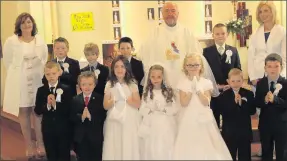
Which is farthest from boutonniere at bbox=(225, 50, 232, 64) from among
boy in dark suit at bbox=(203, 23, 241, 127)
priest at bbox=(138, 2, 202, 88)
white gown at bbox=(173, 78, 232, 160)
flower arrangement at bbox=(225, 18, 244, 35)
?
flower arrangement at bbox=(225, 18, 244, 35)

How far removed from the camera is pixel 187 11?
9.59 m

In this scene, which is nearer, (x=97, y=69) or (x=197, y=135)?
(x=197, y=135)

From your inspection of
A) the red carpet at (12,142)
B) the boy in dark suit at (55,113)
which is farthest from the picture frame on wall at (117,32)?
the boy in dark suit at (55,113)

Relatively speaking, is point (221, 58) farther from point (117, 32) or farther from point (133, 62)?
point (117, 32)

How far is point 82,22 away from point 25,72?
5.36 m

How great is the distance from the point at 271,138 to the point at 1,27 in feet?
19.4

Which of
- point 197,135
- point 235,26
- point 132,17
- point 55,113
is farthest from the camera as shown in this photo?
point 132,17

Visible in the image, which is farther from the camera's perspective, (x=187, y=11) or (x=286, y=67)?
(x=187, y=11)

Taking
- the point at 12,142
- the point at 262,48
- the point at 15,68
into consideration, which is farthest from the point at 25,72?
the point at 262,48

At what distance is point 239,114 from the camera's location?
4.04 meters

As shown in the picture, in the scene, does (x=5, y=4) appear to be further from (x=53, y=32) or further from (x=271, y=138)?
(x=271, y=138)

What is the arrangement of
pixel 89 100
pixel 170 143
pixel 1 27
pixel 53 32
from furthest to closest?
pixel 53 32, pixel 1 27, pixel 89 100, pixel 170 143

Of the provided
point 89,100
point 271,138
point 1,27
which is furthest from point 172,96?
point 1,27

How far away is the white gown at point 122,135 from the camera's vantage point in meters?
3.79
